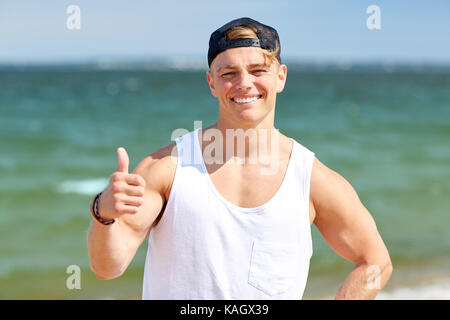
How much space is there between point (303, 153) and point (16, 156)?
1367 centimetres

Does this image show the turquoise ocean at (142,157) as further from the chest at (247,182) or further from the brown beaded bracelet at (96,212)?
the brown beaded bracelet at (96,212)

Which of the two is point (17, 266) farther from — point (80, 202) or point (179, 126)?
point (179, 126)

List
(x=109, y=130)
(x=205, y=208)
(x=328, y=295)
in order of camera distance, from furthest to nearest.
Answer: (x=109, y=130)
(x=328, y=295)
(x=205, y=208)

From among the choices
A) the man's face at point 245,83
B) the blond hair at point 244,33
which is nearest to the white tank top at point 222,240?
the man's face at point 245,83

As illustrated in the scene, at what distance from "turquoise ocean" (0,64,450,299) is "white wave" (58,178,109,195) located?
0.03m

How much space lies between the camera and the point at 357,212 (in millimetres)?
2646

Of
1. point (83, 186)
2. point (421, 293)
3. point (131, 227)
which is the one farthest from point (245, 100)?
point (83, 186)

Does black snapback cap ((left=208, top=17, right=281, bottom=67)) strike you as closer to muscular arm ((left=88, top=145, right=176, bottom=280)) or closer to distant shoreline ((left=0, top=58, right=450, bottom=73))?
muscular arm ((left=88, top=145, right=176, bottom=280))

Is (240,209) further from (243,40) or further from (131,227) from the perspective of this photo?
(243,40)

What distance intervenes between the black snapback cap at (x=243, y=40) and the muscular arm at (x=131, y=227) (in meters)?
0.53

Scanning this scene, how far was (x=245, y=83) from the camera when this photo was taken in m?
2.50

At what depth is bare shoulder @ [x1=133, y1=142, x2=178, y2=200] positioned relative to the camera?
2455mm

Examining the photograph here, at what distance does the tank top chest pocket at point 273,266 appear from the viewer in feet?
8.16

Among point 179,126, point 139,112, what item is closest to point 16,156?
point 179,126
